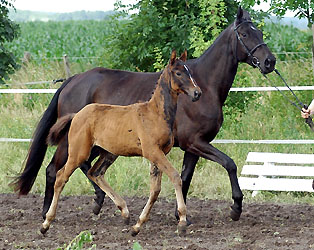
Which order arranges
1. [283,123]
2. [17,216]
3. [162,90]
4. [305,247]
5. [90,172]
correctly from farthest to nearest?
[283,123], [17,216], [90,172], [162,90], [305,247]

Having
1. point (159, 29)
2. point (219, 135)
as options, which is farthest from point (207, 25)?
point (219, 135)

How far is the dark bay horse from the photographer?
6.54m

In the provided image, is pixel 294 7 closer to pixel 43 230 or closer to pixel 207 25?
pixel 207 25

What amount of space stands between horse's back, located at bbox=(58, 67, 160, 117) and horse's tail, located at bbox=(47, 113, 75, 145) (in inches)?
34.7

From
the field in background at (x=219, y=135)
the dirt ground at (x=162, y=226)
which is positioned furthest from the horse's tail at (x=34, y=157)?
the field in background at (x=219, y=135)

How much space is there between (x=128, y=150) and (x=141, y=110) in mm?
366

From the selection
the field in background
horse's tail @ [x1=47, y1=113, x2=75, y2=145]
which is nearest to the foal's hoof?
horse's tail @ [x1=47, y1=113, x2=75, y2=145]

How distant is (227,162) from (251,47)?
1.15 m

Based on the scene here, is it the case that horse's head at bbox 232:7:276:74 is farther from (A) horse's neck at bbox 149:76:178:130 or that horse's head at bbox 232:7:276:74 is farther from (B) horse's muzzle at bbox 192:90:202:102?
(B) horse's muzzle at bbox 192:90:202:102

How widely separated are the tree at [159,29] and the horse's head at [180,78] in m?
3.93

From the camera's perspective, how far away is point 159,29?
Answer: 10125 mm

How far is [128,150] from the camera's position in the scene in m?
5.95

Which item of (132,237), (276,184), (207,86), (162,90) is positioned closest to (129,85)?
(207,86)

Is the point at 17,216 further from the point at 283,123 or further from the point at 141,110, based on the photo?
the point at 283,123
